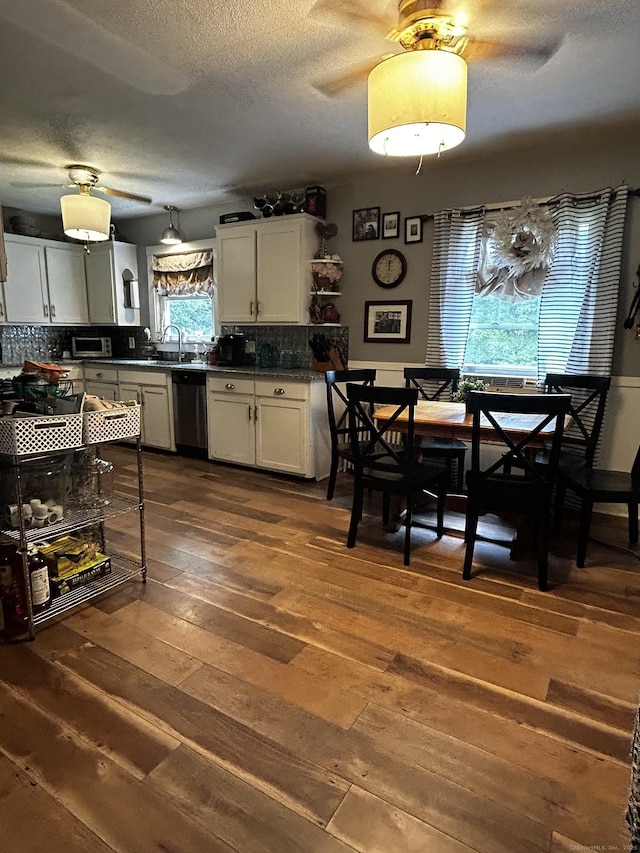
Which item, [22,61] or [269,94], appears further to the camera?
[269,94]

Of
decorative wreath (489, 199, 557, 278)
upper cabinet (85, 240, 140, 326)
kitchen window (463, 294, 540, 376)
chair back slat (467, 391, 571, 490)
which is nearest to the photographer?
chair back slat (467, 391, 571, 490)

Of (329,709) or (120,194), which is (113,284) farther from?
(329,709)

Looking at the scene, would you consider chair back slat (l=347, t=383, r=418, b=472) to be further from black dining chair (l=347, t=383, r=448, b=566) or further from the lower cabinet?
the lower cabinet

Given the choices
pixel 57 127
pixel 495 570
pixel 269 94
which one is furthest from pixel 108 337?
pixel 495 570

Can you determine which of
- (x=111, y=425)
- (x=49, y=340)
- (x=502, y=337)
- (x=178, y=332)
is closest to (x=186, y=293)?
(x=178, y=332)

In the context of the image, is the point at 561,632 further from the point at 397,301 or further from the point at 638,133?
the point at 638,133

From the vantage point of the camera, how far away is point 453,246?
12.1 ft

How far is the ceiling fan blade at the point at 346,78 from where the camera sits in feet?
7.64

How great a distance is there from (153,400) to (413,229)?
298 centimetres

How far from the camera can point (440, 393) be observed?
12.3ft

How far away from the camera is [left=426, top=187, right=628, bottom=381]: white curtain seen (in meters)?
3.18

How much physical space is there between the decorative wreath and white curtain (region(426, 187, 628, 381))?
7 centimetres

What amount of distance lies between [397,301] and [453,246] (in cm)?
60

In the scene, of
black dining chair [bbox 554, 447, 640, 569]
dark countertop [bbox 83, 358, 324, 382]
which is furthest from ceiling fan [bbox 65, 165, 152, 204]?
black dining chair [bbox 554, 447, 640, 569]
